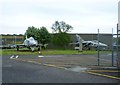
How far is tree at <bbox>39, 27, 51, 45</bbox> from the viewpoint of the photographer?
330ft

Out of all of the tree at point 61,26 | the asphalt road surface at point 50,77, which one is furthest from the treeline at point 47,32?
the asphalt road surface at point 50,77

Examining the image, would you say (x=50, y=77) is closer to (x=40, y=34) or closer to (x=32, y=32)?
(x=40, y=34)

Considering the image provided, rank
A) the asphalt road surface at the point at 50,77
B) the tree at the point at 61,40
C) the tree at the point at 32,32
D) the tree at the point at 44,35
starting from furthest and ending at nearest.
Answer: the tree at the point at 32,32, the tree at the point at 44,35, the tree at the point at 61,40, the asphalt road surface at the point at 50,77

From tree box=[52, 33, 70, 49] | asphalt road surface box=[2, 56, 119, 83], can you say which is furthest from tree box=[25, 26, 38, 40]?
asphalt road surface box=[2, 56, 119, 83]

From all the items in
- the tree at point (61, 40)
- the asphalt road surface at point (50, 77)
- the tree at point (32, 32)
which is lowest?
the asphalt road surface at point (50, 77)

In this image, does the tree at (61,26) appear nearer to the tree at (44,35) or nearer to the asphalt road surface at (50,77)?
the tree at (44,35)

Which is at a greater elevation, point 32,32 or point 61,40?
point 32,32

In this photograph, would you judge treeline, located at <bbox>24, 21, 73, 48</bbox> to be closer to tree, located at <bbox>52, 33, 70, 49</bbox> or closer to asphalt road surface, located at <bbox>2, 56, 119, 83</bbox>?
tree, located at <bbox>52, 33, 70, 49</bbox>

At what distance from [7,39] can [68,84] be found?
13130cm

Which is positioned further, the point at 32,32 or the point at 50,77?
the point at 32,32

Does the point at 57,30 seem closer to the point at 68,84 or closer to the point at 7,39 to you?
the point at 7,39

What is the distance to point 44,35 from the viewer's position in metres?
103

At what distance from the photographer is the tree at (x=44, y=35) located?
101 metres

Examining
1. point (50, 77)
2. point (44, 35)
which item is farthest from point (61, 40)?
Result: point (50, 77)
